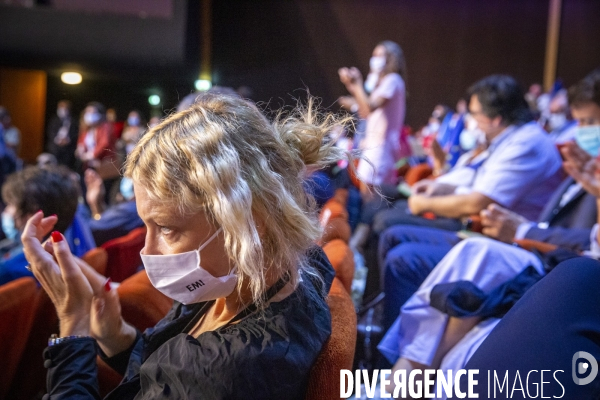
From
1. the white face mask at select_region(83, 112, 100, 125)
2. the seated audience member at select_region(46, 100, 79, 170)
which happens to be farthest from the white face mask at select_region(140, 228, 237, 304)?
the seated audience member at select_region(46, 100, 79, 170)

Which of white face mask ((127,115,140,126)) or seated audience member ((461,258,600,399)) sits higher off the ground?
white face mask ((127,115,140,126))

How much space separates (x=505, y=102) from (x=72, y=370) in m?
2.05

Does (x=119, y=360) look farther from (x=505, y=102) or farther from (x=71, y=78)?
(x=71, y=78)

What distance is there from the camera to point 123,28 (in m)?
7.74

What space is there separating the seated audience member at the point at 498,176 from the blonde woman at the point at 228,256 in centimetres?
122

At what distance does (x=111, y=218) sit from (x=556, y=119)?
433 centimetres

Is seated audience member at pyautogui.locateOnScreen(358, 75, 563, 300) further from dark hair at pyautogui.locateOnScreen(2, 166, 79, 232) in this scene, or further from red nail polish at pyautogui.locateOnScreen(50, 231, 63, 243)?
red nail polish at pyautogui.locateOnScreen(50, 231, 63, 243)

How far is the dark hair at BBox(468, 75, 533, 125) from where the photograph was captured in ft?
7.75

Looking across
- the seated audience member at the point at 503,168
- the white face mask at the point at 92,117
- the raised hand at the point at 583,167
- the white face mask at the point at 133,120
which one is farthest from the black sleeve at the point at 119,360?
the white face mask at the point at 92,117

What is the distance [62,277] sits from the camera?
3.49 ft

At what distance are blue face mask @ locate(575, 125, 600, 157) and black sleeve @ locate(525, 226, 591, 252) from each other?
0.70 meters

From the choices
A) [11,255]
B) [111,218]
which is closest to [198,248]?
[11,255]

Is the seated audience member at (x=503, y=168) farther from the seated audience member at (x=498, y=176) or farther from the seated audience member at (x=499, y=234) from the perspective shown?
the seated audience member at (x=499, y=234)

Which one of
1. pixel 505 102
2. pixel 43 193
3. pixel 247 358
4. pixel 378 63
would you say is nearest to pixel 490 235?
pixel 505 102
